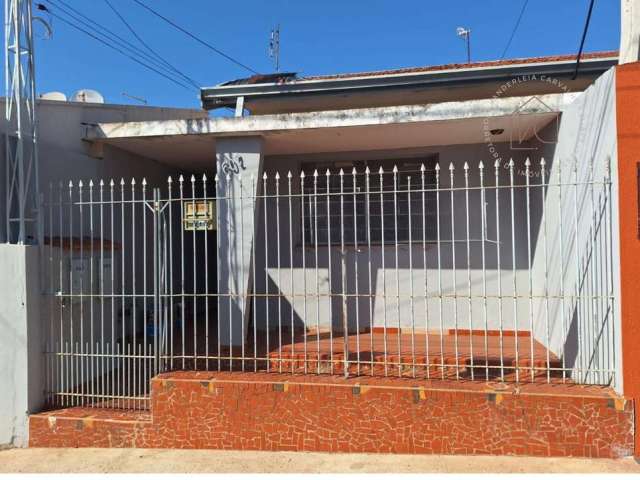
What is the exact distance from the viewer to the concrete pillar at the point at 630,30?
12.7ft

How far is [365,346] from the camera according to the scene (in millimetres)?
5582

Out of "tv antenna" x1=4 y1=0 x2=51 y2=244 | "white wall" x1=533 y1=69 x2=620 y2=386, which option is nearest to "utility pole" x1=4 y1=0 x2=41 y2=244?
"tv antenna" x1=4 y1=0 x2=51 y2=244

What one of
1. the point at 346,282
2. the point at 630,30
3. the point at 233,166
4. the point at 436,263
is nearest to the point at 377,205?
the point at 436,263

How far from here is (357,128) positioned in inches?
211

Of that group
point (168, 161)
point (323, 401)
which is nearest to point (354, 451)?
point (323, 401)

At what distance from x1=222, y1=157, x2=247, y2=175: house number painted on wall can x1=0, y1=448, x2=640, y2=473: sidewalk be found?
3.07 metres

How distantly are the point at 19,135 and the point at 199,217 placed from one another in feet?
5.85

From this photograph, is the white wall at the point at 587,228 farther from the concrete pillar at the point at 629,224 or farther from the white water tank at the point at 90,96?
the white water tank at the point at 90,96

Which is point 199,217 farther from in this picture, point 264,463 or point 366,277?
point 366,277

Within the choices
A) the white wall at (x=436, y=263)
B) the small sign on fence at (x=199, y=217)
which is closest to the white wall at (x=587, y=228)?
the white wall at (x=436, y=263)

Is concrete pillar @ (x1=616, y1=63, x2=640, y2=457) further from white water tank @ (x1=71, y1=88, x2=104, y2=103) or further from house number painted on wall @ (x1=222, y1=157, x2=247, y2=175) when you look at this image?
white water tank @ (x1=71, y1=88, x2=104, y2=103)

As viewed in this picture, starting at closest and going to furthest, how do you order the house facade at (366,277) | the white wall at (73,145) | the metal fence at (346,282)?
the house facade at (366,277)
the metal fence at (346,282)
the white wall at (73,145)

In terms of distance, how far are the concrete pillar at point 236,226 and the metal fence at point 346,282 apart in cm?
2

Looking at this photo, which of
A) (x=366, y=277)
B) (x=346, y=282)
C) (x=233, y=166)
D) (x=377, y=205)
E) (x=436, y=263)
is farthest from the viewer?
(x=377, y=205)
